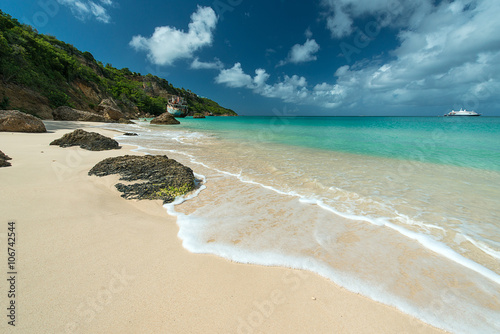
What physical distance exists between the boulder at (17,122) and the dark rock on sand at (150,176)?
9.75m

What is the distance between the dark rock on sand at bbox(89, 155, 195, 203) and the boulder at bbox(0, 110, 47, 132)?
9.75 metres

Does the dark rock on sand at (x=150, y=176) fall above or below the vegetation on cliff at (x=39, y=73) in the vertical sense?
below

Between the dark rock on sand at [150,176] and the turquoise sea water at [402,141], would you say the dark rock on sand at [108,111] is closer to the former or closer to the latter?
the turquoise sea water at [402,141]

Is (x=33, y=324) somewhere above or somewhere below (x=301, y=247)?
above

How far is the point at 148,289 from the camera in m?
1.67

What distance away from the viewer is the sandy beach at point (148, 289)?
1.41 meters

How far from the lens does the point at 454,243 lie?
273 centimetres

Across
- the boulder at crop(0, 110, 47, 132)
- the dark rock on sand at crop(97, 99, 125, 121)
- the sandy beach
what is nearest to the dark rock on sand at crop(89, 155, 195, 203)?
the sandy beach

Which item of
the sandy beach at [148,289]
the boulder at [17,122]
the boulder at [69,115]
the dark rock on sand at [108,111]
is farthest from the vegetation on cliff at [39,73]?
the sandy beach at [148,289]

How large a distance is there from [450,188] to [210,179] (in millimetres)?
6250

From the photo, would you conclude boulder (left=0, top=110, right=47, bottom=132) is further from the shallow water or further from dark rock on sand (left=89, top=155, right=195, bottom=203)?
the shallow water

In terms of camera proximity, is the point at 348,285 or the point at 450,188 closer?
the point at 348,285

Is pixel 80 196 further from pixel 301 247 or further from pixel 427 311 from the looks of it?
pixel 427 311

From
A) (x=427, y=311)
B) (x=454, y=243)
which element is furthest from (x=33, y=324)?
(x=454, y=243)
